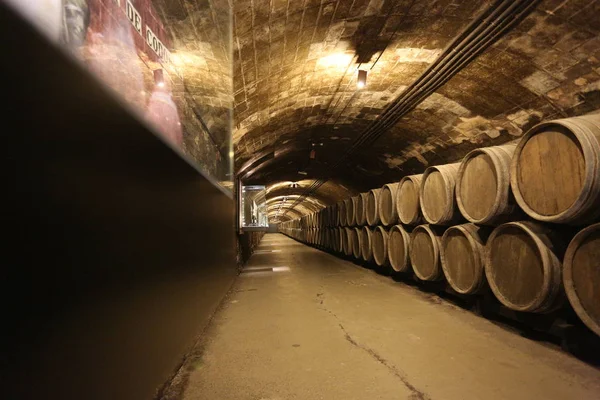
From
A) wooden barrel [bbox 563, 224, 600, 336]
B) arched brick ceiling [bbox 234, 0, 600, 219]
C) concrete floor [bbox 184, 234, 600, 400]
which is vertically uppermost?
arched brick ceiling [bbox 234, 0, 600, 219]

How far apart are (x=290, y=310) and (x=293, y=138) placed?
500 cm

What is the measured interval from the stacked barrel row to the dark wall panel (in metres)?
2.84

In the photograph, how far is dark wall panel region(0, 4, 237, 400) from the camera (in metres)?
1.00

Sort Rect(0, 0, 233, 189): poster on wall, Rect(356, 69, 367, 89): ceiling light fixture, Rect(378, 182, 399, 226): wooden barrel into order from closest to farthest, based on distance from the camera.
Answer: Rect(0, 0, 233, 189): poster on wall
Rect(356, 69, 367, 89): ceiling light fixture
Rect(378, 182, 399, 226): wooden barrel

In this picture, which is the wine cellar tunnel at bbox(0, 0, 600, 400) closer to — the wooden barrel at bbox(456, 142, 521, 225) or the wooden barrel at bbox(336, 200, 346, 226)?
the wooden barrel at bbox(456, 142, 521, 225)

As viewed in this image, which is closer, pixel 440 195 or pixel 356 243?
pixel 440 195

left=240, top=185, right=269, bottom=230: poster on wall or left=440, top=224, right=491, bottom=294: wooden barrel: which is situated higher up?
left=240, top=185, right=269, bottom=230: poster on wall

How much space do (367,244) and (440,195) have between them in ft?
10.2

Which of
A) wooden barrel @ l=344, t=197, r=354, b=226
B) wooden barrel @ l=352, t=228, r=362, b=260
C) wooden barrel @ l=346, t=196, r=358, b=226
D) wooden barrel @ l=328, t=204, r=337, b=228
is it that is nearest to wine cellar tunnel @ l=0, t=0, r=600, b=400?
wooden barrel @ l=352, t=228, r=362, b=260

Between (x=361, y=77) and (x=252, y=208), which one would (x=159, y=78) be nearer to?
(x=361, y=77)

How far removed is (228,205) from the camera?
6016 millimetres

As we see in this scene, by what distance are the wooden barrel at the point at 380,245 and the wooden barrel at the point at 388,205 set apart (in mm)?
258

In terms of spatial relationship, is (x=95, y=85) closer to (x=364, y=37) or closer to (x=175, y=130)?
(x=175, y=130)

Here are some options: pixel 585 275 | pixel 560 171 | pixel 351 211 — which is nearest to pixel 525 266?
pixel 585 275
